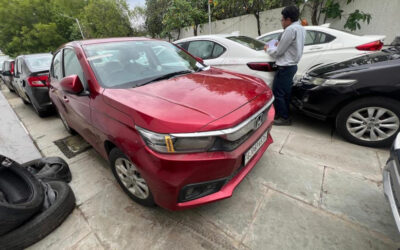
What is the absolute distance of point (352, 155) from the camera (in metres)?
2.37

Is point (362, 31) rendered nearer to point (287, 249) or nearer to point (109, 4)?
point (287, 249)

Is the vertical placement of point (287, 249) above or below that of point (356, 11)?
below

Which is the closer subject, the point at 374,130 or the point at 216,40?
the point at 374,130

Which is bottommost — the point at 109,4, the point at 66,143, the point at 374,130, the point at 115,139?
the point at 66,143

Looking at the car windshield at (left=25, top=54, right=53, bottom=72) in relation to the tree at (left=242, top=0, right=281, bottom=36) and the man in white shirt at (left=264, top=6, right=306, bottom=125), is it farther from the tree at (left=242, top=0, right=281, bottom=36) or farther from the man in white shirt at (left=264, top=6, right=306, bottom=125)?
the tree at (left=242, top=0, right=281, bottom=36)

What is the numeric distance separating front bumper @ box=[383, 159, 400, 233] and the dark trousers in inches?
74.2

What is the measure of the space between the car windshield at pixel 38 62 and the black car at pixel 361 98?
5.73 metres

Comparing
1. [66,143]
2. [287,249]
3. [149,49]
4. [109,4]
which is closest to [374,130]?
[287,249]

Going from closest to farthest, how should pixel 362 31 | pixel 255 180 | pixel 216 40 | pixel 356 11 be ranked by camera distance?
pixel 255 180 → pixel 216 40 → pixel 356 11 → pixel 362 31

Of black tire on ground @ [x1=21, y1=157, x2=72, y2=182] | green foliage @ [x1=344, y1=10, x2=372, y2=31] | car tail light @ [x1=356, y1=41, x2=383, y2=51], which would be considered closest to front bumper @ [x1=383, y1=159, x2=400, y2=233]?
black tire on ground @ [x1=21, y1=157, x2=72, y2=182]

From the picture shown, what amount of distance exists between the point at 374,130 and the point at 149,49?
3157 millimetres

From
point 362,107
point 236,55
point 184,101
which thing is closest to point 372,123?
point 362,107

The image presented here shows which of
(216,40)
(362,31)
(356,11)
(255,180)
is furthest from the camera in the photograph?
(362,31)

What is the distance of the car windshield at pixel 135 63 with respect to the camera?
6.10 ft
